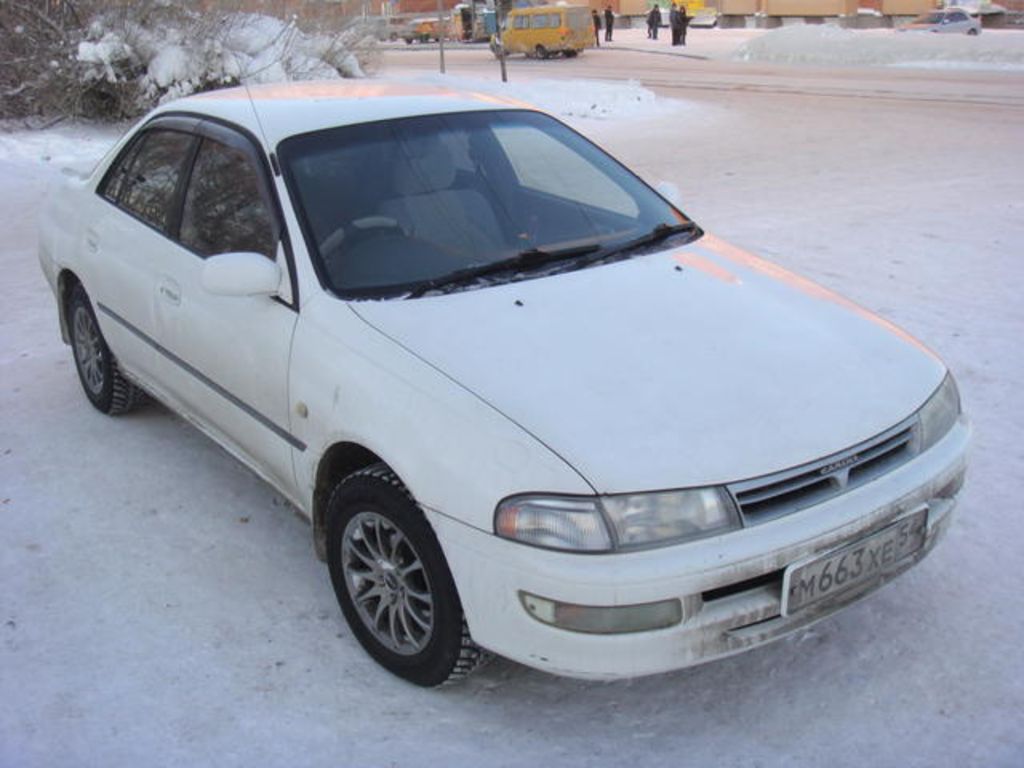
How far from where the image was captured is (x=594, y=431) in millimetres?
2586

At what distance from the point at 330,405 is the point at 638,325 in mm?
920

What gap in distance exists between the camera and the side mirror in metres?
3.21

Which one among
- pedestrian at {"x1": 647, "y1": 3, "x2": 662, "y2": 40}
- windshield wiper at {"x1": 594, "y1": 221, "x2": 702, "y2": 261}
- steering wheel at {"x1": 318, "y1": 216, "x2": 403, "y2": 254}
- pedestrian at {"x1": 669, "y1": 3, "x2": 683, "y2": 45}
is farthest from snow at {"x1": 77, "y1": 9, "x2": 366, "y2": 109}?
pedestrian at {"x1": 647, "y1": 3, "x2": 662, "y2": 40}

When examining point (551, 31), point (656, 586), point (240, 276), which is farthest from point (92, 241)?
point (551, 31)

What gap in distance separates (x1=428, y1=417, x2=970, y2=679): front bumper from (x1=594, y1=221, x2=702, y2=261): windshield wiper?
128 centimetres

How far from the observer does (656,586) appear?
2.42 meters

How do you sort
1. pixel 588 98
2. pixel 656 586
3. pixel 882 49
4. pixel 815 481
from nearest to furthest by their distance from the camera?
pixel 656 586 < pixel 815 481 < pixel 588 98 < pixel 882 49

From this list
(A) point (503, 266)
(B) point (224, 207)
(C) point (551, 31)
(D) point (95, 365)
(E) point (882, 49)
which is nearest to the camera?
(A) point (503, 266)

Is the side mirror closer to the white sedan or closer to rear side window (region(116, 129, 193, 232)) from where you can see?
the white sedan

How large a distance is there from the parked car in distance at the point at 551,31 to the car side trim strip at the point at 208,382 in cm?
3436

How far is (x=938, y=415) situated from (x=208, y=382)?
239 centimetres

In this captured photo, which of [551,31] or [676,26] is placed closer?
[551,31]

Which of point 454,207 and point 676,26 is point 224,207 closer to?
point 454,207

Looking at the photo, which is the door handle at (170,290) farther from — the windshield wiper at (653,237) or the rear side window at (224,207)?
the windshield wiper at (653,237)
